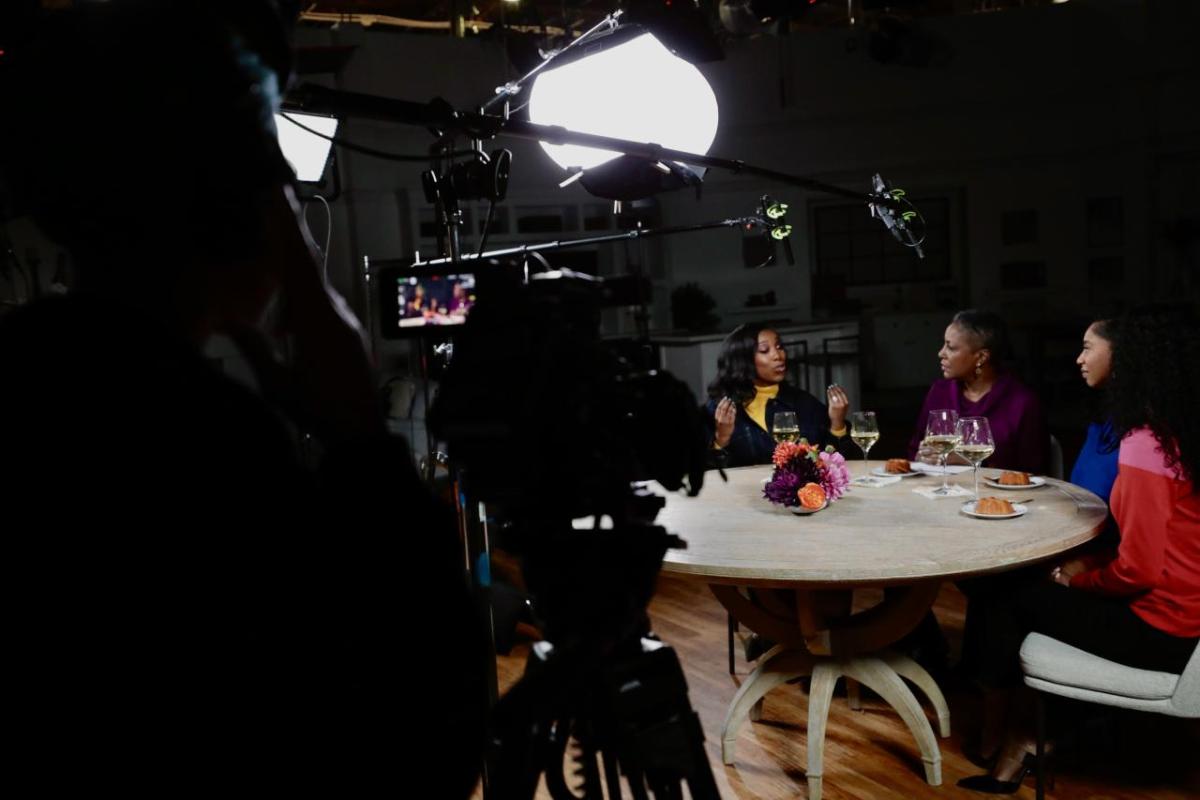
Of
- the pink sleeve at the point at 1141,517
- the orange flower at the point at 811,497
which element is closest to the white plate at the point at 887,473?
the orange flower at the point at 811,497

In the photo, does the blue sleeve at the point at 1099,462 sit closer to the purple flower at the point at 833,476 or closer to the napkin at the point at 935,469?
the napkin at the point at 935,469

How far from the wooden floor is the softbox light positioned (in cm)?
120

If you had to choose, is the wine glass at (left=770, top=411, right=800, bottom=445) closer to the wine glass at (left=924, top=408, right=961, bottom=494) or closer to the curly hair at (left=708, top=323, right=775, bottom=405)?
the wine glass at (left=924, top=408, right=961, bottom=494)

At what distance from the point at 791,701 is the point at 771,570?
115cm

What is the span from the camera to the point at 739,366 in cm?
342

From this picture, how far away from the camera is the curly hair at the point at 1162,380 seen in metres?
2.07

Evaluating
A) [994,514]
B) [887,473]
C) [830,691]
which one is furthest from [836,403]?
[830,691]

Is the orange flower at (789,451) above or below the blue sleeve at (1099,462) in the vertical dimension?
above

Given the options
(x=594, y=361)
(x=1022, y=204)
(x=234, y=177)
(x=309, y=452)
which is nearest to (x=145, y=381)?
(x=234, y=177)

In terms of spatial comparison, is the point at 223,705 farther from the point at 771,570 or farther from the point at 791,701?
the point at 791,701

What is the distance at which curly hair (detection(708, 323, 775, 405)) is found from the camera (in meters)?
3.41

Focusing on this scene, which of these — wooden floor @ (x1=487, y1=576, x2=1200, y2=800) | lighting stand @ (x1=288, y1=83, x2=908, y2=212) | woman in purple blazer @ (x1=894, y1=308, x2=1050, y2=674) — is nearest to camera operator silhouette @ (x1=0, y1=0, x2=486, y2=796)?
lighting stand @ (x1=288, y1=83, x2=908, y2=212)

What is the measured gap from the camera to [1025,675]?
7.07ft

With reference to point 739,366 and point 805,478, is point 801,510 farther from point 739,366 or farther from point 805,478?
point 739,366
